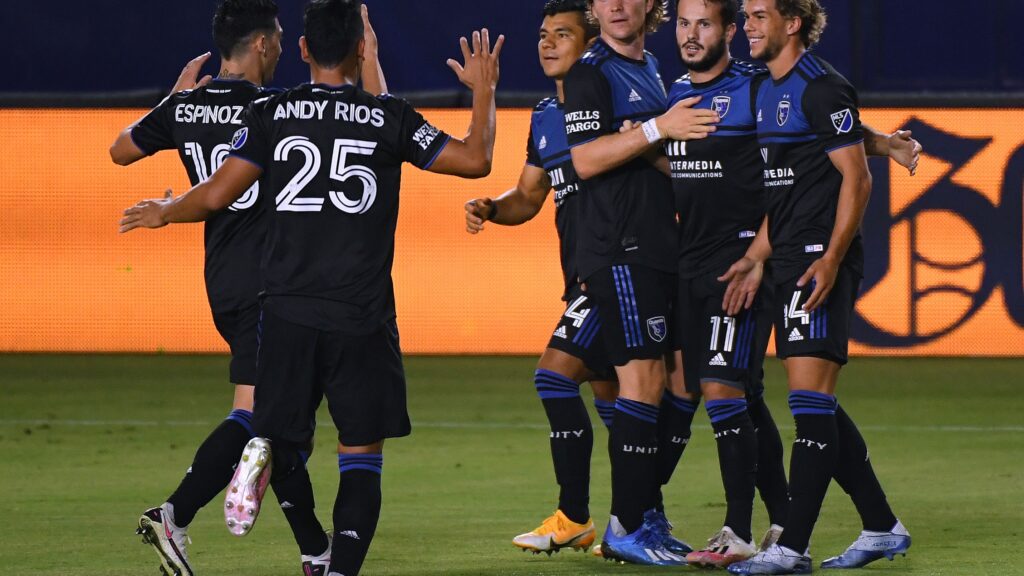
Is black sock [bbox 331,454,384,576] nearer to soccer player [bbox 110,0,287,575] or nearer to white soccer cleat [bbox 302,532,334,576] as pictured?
white soccer cleat [bbox 302,532,334,576]

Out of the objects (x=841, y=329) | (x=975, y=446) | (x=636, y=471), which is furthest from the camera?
(x=975, y=446)

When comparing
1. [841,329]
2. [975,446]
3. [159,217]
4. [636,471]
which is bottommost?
[975,446]

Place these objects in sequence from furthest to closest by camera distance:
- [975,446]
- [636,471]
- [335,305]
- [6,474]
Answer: [975,446] < [6,474] < [636,471] < [335,305]

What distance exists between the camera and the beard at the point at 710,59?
5.99m

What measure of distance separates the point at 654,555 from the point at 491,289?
847 cm

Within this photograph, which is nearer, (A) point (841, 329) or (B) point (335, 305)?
(B) point (335, 305)

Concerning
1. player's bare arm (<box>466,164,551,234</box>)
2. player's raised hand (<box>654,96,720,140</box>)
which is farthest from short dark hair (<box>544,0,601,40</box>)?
player's raised hand (<box>654,96,720,140</box>)

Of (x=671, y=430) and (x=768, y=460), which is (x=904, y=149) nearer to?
(x=768, y=460)

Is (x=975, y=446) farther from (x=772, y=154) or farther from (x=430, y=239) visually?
(x=430, y=239)

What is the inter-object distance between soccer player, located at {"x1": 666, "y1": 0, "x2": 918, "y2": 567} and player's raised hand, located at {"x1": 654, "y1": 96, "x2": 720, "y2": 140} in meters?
0.21

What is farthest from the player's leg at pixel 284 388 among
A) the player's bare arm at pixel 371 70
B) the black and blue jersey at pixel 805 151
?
the black and blue jersey at pixel 805 151

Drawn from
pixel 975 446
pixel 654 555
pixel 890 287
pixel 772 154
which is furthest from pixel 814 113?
pixel 890 287

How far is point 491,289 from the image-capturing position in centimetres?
1433

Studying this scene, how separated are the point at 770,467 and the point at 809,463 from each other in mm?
600
